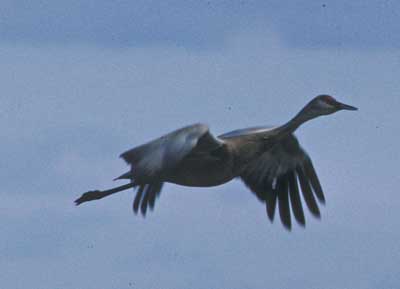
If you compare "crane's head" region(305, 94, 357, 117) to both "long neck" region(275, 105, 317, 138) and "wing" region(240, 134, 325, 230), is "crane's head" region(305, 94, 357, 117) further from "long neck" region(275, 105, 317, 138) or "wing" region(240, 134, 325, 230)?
"wing" region(240, 134, 325, 230)

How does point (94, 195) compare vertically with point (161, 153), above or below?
below

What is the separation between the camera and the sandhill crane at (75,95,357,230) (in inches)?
491

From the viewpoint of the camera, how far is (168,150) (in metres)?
12.4

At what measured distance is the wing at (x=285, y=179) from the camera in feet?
51.6

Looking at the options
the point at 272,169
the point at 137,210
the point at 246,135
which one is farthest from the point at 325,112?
the point at 137,210

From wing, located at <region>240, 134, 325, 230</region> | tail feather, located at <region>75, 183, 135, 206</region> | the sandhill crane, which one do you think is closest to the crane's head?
the sandhill crane

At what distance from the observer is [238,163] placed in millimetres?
13758

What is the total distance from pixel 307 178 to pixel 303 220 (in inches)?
25.7

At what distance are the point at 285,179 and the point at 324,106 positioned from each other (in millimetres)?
2081

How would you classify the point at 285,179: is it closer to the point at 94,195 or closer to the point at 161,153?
the point at 94,195

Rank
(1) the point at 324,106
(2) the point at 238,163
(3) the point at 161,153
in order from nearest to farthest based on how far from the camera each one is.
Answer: (3) the point at 161,153
(2) the point at 238,163
(1) the point at 324,106

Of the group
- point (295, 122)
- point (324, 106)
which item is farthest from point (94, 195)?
point (324, 106)

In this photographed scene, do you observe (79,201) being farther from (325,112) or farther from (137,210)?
(325,112)

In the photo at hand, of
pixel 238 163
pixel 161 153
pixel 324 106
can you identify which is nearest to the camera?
pixel 161 153
